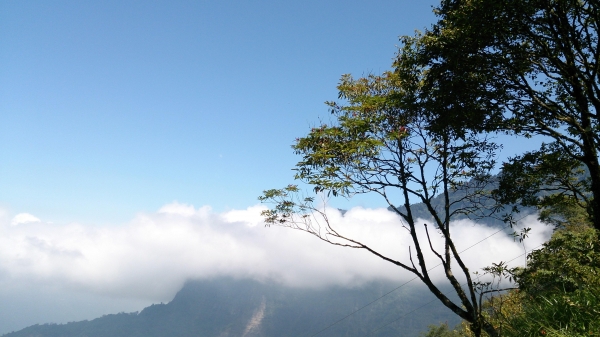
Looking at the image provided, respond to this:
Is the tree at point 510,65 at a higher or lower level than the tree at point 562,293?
higher

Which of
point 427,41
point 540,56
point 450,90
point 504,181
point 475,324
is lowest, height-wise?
point 475,324

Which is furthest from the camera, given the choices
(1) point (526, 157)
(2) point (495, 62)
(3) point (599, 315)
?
(1) point (526, 157)

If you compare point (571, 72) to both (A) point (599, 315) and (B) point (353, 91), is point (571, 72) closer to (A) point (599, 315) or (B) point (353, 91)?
(B) point (353, 91)

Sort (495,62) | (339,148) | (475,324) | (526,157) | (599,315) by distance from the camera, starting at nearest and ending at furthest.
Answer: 1. (599,315)
2. (475,324)
3. (495,62)
4. (339,148)
5. (526,157)

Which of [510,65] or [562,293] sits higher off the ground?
[510,65]

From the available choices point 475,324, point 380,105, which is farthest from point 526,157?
point 475,324

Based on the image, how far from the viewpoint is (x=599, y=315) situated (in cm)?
486

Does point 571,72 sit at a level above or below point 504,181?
above

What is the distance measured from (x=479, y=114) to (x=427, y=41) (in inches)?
93.9

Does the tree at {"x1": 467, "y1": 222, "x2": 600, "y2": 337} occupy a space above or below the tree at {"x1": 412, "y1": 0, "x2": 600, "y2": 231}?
below

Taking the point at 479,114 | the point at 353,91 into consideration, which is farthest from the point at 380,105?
the point at 479,114

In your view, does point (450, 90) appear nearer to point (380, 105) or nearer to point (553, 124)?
point (380, 105)

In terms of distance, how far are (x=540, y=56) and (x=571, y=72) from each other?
853mm

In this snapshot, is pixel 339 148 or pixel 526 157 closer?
pixel 339 148
